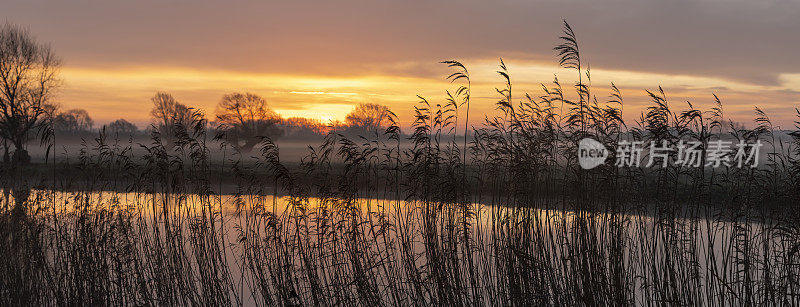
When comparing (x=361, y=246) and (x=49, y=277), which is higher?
(x=361, y=246)

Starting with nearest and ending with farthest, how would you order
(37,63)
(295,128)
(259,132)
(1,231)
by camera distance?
1. (1,231)
2. (37,63)
3. (259,132)
4. (295,128)

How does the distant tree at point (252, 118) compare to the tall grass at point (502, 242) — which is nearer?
the tall grass at point (502, 242)

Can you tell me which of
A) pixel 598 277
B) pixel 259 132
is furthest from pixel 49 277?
pixel 259 132

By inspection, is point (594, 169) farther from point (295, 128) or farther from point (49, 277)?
point (295, 128)

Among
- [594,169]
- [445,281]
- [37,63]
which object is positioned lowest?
[445,281]

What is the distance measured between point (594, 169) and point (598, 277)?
1292mm

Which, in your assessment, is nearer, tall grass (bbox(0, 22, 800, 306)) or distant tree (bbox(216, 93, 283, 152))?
tall grass (bbox(0, 22, 800, 306))

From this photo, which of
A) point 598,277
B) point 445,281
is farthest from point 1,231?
point 598,277

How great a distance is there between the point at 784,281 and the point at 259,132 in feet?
166

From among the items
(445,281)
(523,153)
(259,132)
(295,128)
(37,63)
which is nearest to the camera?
(445,281)

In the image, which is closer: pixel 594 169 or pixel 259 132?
pixel 594 169

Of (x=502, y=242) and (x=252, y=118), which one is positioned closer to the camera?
(x=502, y=242)

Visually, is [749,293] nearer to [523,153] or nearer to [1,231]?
[523,153]

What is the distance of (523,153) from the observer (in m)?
6.80
